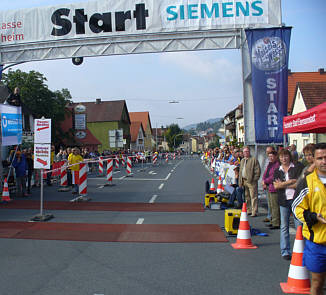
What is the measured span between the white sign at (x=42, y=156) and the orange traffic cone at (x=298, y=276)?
7.12 metres

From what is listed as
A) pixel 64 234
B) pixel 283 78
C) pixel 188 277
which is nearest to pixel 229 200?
pixel 283 78

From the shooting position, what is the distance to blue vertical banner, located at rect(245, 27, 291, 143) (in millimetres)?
11344

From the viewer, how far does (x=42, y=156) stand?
392 inches

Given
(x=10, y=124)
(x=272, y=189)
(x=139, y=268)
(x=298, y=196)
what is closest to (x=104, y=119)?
(x=10, y=124)

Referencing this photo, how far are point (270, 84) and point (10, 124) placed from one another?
9.19m

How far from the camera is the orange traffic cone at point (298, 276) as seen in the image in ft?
15.2

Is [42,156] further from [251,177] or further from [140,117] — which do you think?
[140,117]

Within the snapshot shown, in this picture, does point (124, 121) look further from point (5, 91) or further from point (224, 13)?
point (224, 13)

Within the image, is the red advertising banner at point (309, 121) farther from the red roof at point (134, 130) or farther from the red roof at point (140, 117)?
the red roof at point (140, 117)

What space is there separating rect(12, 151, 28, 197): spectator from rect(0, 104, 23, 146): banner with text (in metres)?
0.61

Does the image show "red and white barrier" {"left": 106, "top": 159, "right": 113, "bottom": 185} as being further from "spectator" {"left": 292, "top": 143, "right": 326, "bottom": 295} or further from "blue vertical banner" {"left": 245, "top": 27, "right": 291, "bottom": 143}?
"spectator" {"left": 292, "top": 143, "right": 326, "bottom": 295}

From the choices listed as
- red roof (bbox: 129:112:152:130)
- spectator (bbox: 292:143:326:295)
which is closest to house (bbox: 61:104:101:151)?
spectator (bbox: 292:143:326:295)

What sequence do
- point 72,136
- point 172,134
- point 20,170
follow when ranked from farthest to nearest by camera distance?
point 172,134, point 72,136, point 20,170

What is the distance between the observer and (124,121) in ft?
234
